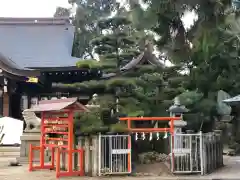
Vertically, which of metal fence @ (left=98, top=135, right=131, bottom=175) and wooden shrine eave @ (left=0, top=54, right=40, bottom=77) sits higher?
wooden shrine eave @ (left=0, top=54, right=40, bottom=77)

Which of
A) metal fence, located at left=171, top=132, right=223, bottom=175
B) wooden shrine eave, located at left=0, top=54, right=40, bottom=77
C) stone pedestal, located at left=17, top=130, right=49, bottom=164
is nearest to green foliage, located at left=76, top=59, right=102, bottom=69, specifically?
metal fence, located at left=171, top=132, right=223, bottom=175

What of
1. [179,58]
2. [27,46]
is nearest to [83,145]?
[179,58]

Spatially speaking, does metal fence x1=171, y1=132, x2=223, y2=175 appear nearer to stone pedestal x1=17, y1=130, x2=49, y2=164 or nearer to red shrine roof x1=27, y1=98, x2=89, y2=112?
red shrine roof x1=27, y1=98, x2=89, y2=112

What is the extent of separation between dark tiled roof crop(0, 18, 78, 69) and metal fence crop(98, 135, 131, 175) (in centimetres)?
863

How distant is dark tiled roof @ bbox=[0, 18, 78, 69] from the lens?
2014 centimetres

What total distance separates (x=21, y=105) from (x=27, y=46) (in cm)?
401

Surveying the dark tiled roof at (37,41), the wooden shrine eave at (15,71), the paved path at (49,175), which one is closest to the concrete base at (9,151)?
the wooden shrine eave at (15,71)

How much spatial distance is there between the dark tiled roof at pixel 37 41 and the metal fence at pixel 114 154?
863 centimetres

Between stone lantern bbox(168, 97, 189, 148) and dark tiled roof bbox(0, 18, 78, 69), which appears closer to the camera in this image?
stone lantern bbox(168, 97, 189, 148)

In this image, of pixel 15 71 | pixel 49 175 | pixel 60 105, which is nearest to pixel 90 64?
pixel 60 105

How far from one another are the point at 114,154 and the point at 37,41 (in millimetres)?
13602

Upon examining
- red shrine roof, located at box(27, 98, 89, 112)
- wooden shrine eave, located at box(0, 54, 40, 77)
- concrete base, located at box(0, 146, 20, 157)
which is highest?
wooden shrine eave, located at box(0, 54, 40, 77)

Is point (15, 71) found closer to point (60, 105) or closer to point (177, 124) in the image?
point (60, 105)

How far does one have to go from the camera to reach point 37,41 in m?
22.9
